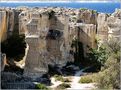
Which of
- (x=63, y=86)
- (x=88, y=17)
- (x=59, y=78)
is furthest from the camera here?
(x=88, y=17)

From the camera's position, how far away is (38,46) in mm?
49594

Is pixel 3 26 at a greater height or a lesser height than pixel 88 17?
greater

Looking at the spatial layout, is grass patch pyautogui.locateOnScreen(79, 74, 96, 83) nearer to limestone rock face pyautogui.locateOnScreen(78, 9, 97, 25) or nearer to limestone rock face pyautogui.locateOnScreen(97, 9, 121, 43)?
limestone rock face pyautogui.locateOnScreen(97, 9, 121, 43)

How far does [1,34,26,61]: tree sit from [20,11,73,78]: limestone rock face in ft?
3.86

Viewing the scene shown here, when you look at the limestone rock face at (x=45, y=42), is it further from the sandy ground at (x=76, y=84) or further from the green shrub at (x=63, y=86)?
the green shrub at (x=63, y=86)

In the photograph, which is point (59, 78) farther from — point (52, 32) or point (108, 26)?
point (108, 26)

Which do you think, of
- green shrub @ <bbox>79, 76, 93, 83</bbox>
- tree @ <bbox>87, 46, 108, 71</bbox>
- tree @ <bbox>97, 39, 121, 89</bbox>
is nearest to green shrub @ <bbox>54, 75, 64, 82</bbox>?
green shrub @ <bbox>79, 76, 93, 83</bbox>

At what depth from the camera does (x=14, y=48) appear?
5262cm

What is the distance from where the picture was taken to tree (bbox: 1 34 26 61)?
5225cm

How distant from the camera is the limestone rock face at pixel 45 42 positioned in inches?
1938

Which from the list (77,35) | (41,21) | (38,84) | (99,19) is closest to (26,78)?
(38,84)

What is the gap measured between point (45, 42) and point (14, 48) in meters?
2.91

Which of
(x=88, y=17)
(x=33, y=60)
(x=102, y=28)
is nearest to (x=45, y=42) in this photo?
(x=33, y=60)

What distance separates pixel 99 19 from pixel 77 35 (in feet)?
15.1
